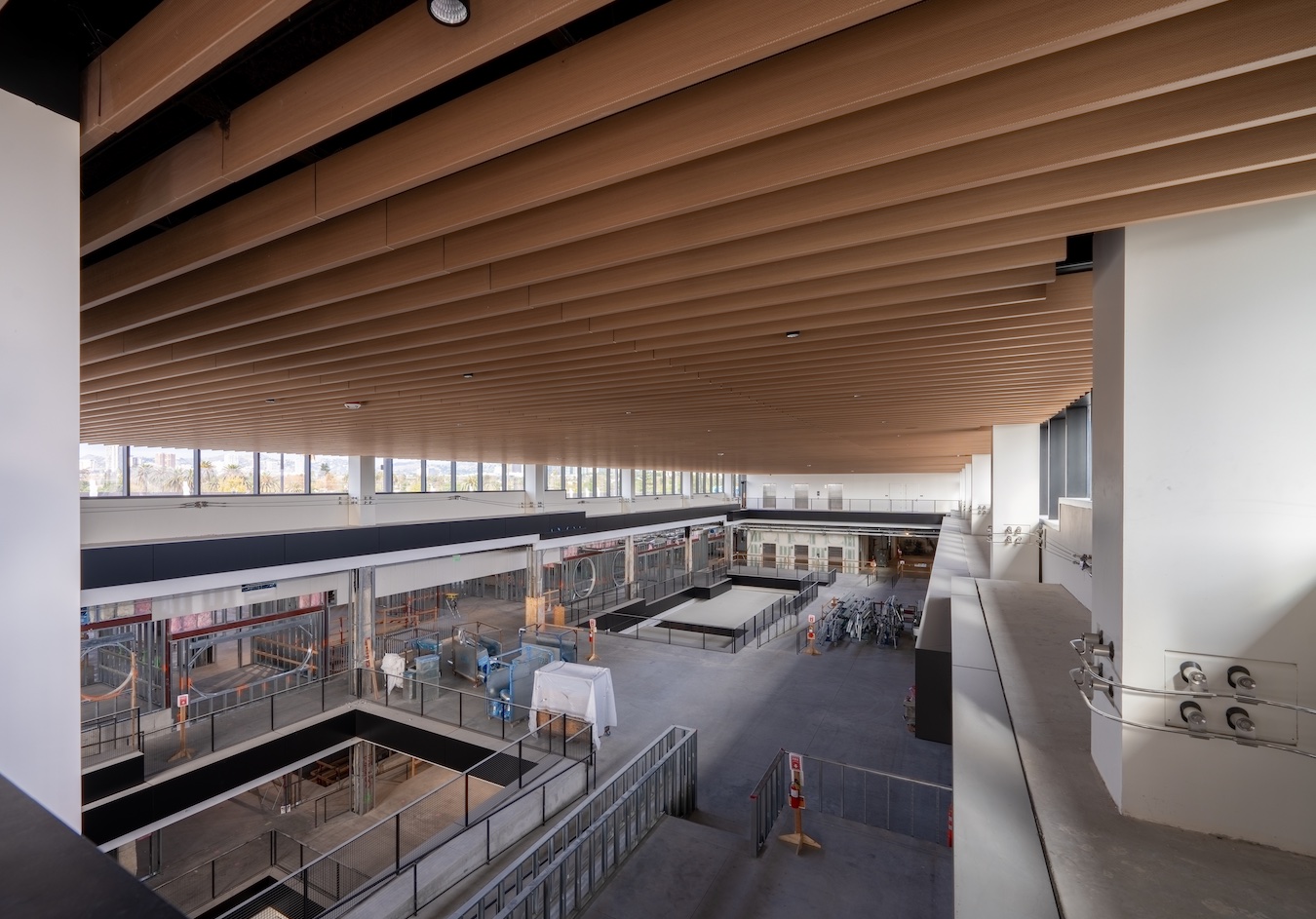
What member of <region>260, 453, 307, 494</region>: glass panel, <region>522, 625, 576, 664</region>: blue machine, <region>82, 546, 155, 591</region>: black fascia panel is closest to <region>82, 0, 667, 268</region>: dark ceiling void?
<region>82, 546, 155, 591</region>: black fascia panel

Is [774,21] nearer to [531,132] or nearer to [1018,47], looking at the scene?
[1018,47]

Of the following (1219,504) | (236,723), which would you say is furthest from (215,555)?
(1219,504)

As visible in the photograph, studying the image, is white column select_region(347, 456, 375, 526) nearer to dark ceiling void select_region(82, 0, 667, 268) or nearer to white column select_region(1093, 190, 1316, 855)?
dark ceiling void select_region(82, 0, 667, 268)

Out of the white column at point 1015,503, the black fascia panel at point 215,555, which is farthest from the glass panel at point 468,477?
the white column at point 1015,503

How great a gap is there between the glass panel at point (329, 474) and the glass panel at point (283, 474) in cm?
27

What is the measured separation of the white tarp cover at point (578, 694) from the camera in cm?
1017

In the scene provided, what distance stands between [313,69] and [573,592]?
24167mm

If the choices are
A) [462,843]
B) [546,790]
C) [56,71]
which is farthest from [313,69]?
[546,790]

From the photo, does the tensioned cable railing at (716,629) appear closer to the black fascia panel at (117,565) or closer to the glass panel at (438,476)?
the glass panel at (438,476)

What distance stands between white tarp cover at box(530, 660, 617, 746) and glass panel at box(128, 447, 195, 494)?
1185 centimetres

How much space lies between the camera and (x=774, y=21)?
1.72m

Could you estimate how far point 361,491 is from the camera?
17391 mm

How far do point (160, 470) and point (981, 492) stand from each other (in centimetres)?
2338

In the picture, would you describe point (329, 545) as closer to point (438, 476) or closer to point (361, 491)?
point (361, 491)
